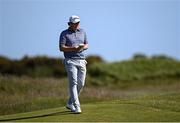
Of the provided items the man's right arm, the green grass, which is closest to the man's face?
the man's right arm

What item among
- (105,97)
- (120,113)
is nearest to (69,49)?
(120,113)

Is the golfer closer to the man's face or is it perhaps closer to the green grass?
the man's face

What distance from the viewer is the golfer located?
14.7 metres

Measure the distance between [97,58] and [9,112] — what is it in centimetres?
3901

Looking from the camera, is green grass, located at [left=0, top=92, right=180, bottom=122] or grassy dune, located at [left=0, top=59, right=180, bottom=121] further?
grassy dune, located at [left=0, top=59, right=180, bottom=121]

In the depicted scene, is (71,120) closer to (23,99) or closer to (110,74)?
(23,99)

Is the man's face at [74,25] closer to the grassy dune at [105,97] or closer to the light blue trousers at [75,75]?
the light blue trousers at [75,75]

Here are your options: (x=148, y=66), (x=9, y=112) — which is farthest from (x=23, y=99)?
(x=148, y=66)

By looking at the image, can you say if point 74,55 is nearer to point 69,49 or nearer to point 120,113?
point 69,49

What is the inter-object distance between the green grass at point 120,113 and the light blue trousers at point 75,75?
1.44 feet

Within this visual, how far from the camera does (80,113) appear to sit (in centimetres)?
1470

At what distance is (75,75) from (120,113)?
1476 mm

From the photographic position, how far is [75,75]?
48.3 ft

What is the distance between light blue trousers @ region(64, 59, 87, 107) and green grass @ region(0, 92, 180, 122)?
1.44 feet
